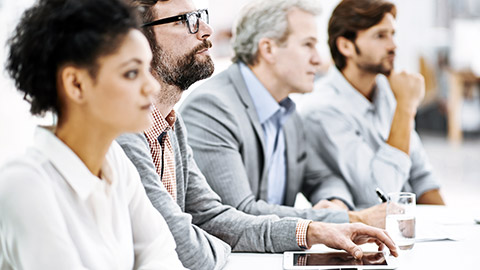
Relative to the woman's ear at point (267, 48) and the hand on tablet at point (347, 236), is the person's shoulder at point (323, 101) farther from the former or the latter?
the hand on tablet at point (347, 236)

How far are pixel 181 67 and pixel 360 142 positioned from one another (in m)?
1.02

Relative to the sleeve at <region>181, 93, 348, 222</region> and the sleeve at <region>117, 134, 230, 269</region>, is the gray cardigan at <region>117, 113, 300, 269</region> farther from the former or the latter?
the sleeve at <region>181, 93, 348, 222</region>

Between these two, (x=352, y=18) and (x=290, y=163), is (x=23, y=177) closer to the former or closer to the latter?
(x=290, y=163)

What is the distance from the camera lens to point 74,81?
82cm

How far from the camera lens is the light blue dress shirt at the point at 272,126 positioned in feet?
6.81

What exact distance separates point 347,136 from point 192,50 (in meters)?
0.99

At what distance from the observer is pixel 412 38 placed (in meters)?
8.17

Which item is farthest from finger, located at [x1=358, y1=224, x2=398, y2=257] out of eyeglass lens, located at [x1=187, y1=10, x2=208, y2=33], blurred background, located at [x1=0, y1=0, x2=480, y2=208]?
blurred background, located at [x1=0, y1=0, x2=480, y2=208]

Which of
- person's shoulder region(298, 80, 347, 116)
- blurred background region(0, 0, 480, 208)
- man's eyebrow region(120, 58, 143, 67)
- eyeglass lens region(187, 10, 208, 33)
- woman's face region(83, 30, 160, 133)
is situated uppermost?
eyeglass lens region(187, 10, 208, 33)

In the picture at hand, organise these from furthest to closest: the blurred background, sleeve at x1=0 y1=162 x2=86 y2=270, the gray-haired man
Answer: the blurred background
the gray-haired man
sleeve at x1=0 y1=162 x2=86 y2=270

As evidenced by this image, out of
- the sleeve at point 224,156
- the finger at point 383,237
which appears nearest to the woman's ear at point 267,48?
the sleeve at point 224,156

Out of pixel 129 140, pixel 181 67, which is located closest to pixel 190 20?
pixel 181 67

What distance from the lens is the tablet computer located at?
121 cm

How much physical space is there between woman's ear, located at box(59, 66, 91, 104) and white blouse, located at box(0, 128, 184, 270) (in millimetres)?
72
